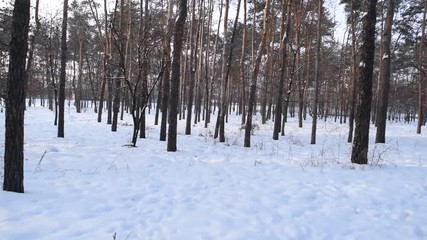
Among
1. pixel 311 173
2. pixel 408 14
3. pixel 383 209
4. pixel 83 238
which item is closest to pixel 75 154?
pixel 83 238

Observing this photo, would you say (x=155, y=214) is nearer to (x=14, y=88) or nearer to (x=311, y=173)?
(x=14, y=88)

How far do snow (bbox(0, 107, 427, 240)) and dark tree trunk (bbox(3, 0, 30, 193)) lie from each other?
17.1 inches

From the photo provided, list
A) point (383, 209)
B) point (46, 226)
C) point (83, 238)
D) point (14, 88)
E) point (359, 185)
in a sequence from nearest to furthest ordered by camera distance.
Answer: point (83, 238) < point (46, 226) < point (14, 88) < point (383, 209) < point (359, 185)

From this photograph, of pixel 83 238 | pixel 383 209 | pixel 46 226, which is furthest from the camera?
pixel 383 209

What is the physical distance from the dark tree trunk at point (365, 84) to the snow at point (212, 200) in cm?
45

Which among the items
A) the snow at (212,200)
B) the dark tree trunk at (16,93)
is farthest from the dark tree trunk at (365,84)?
the dark tree trunk at (16,93)

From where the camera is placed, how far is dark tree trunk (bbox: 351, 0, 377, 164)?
825cm

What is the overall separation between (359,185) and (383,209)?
50.9 inches

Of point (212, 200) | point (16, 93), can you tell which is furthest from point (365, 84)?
point (16, 93)

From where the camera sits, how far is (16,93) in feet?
15.5

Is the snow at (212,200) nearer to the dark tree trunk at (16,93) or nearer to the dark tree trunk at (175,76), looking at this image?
the dark tree trunk at (16,93)

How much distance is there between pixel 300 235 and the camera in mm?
4207

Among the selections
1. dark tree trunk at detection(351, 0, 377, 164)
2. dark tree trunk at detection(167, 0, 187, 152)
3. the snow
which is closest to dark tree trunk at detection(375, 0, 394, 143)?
the snow

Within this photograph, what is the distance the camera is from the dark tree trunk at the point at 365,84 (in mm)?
8250
